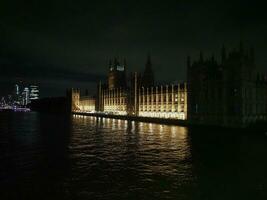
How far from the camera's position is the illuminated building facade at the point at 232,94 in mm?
79312

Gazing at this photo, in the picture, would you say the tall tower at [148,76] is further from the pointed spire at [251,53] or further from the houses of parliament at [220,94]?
the pointed spire at [251,53]

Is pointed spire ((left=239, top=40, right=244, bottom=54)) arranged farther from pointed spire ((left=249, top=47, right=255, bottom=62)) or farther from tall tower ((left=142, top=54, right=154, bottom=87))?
tall tower ((left=142, top=54, right=154, bottom=87))

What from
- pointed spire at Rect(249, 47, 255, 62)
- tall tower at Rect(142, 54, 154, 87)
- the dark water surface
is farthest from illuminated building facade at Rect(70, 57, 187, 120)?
the dark water surface

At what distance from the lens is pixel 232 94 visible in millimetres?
81438

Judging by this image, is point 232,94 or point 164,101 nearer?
point 232,94

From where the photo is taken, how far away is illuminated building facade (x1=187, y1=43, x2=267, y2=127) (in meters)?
79.3

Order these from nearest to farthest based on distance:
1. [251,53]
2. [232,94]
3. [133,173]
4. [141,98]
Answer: [133,173] < [232,94] < [251,53] < [141,98]

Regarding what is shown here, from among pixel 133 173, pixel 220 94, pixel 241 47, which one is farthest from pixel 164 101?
pixel 133 173

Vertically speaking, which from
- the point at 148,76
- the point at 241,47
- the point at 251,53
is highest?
the point at 148,76

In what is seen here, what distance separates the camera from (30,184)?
23.8 meters

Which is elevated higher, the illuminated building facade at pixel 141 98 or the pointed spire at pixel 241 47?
the pointed spire at pixel 241 47

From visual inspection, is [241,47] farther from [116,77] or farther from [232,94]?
[116,77]

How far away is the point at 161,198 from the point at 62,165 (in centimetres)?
1473

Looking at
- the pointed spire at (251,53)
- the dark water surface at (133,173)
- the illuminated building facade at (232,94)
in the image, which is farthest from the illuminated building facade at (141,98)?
the dark water surface at (133,173)
